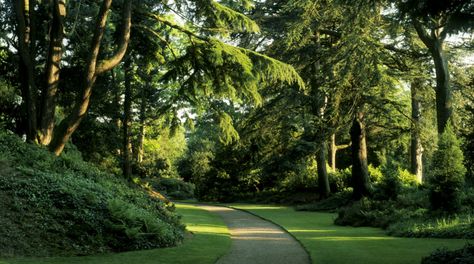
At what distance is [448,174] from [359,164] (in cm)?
892

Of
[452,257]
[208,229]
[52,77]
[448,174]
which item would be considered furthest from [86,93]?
[448,174]

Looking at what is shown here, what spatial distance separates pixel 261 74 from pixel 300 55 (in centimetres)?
825

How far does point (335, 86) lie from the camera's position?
60.3 ft

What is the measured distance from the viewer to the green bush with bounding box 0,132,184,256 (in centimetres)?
932

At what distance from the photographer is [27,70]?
15633 millimetres

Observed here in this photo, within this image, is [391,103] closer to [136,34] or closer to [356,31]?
[356,31]

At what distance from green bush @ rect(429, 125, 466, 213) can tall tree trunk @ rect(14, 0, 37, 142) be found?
13.0 metres

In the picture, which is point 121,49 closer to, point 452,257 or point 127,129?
point 127,129

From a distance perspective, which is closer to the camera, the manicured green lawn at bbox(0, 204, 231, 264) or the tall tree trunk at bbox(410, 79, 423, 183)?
the manicured green lawn at bbox(0, 204, 231, 264)

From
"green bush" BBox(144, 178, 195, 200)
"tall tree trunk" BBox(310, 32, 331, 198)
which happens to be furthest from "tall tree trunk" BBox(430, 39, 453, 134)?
"green bush" BBox(144, 178, 195, 200)

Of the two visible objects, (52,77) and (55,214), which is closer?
(55,214)

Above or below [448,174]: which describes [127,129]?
above

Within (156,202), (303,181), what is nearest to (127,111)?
(156,202)

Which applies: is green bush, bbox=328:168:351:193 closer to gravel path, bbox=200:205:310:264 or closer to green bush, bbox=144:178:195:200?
gravel path, bbox=200:205:310:264
